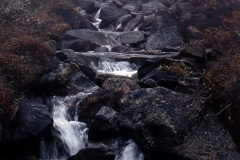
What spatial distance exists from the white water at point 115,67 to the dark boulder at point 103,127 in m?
5.99

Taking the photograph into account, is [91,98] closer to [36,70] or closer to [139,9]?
[36,70]

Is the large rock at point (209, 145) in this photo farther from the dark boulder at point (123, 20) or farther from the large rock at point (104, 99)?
the dark boulder at point (123, 20)

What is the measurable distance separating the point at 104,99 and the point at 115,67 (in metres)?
5.14

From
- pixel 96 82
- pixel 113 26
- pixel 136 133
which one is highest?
pixel 136 133

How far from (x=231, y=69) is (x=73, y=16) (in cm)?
1568

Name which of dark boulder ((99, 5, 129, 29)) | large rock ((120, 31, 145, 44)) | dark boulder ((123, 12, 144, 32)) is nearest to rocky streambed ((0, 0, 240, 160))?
large rock ((120, 31, 145, 44))

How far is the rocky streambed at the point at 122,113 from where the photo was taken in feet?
28.1

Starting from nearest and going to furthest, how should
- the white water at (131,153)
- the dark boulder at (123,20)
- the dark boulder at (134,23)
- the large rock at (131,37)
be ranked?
the white water at (131,153) < the large rock at (131,37) < the dark boulder at (134,23) < the dark boulder at (123,20)

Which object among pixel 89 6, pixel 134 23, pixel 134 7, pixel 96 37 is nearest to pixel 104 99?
pixel 96 37

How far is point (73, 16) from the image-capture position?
Result: 931 inches

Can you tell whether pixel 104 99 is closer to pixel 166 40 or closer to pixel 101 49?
pixel 101 49

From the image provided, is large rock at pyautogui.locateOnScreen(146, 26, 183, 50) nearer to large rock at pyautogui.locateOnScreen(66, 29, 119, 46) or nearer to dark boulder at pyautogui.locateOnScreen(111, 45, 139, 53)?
dark boulder at pyautogui.locateOnScreen(111, 45, 139, 53)

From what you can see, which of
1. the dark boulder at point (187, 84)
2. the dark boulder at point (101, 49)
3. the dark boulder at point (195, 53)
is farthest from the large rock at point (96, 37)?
the dark boulder at point (187, 84)

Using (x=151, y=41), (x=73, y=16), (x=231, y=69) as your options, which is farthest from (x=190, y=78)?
(x=73, y=16)
